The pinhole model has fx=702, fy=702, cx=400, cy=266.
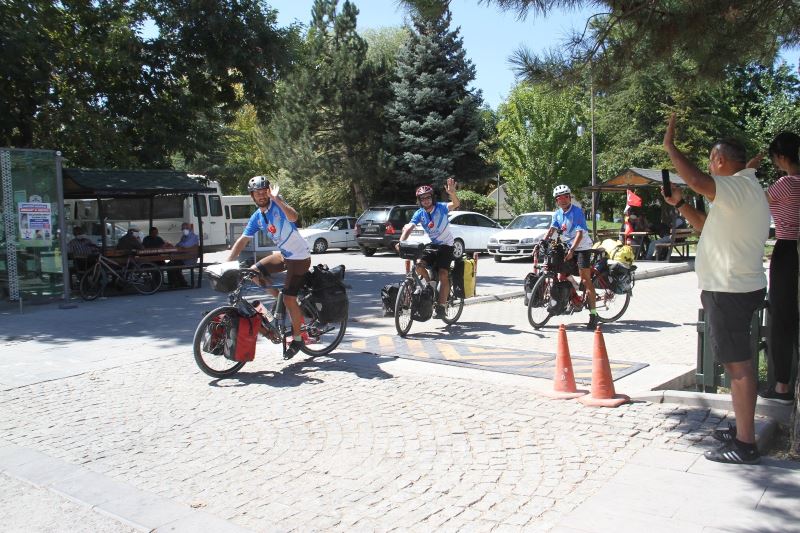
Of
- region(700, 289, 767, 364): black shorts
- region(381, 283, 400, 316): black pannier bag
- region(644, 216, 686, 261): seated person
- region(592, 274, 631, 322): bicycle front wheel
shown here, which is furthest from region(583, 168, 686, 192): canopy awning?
region(700, 289, 767, 364): black shorts

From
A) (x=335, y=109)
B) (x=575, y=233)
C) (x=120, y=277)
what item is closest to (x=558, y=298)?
(x=575, y=233)

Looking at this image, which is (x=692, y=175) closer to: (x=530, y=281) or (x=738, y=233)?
(x=738, y=233)

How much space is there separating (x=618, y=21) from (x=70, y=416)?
19.1 ft

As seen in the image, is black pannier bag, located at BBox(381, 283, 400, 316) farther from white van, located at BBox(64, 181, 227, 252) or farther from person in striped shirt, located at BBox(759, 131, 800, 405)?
white van, located at BBox(64, 181, 227, 252)

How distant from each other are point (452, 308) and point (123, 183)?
784 cm

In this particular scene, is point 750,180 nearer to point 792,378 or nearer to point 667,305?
point 792,378

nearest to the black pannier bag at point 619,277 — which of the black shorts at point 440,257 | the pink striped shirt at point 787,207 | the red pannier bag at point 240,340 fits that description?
the black shorts at point 440,257

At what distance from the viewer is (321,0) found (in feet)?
110

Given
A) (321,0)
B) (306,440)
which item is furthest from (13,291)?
(321,0)

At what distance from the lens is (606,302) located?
10133 mm

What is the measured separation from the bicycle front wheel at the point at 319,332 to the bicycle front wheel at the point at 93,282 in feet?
24.8

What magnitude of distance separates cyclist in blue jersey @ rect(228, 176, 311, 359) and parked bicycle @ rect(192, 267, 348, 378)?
0.37 ft

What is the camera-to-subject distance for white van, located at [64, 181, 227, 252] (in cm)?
1924

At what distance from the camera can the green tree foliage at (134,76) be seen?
1568 centimetres
